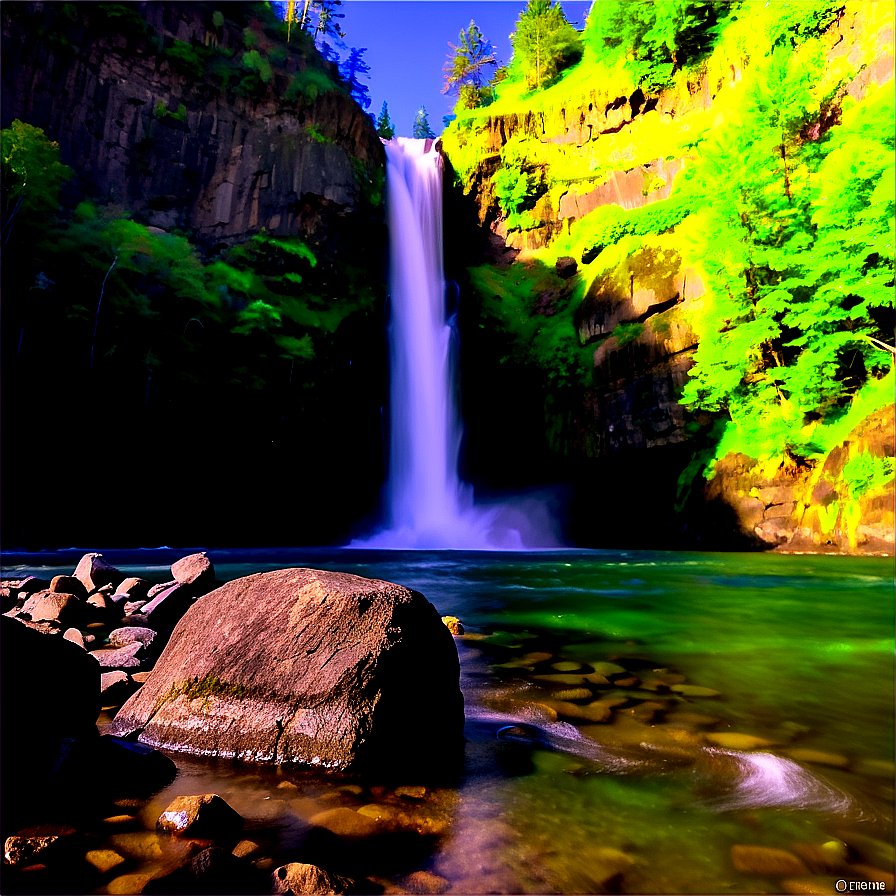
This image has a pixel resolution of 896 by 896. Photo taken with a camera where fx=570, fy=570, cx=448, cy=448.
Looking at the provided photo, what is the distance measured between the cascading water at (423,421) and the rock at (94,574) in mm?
13284

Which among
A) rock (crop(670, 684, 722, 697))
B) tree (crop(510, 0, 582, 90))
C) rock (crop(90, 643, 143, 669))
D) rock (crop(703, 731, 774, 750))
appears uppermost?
tree (crop(510, 0, 582, 90))

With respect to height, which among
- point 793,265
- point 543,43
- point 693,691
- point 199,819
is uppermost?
point 543,43

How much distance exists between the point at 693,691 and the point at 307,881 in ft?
9.80

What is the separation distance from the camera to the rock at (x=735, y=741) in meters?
2.95

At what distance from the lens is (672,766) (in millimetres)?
2711

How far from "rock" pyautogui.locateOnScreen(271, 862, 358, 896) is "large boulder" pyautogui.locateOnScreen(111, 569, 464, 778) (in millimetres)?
838

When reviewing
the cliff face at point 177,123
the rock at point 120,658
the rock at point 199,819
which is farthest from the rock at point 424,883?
the cliff face at point 177,123

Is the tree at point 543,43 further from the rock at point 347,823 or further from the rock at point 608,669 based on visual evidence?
the rock at point 347,823

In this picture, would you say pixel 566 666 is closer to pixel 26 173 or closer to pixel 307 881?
pixel 307 881

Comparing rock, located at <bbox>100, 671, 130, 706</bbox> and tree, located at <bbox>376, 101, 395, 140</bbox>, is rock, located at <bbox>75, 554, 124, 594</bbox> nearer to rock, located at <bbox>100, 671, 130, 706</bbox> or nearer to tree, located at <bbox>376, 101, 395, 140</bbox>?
rock, located at <bbox>100, 671, 130, 706</bbox>

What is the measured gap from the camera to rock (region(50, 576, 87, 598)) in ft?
22.8

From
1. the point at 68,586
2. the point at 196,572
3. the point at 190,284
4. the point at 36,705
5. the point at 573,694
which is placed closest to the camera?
the point at 36,705

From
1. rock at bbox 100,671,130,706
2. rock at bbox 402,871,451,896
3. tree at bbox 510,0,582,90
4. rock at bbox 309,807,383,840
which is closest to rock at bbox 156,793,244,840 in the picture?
rock at bbox 309,807,383,840

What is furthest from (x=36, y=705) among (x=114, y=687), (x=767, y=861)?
(x=767, y=861)
